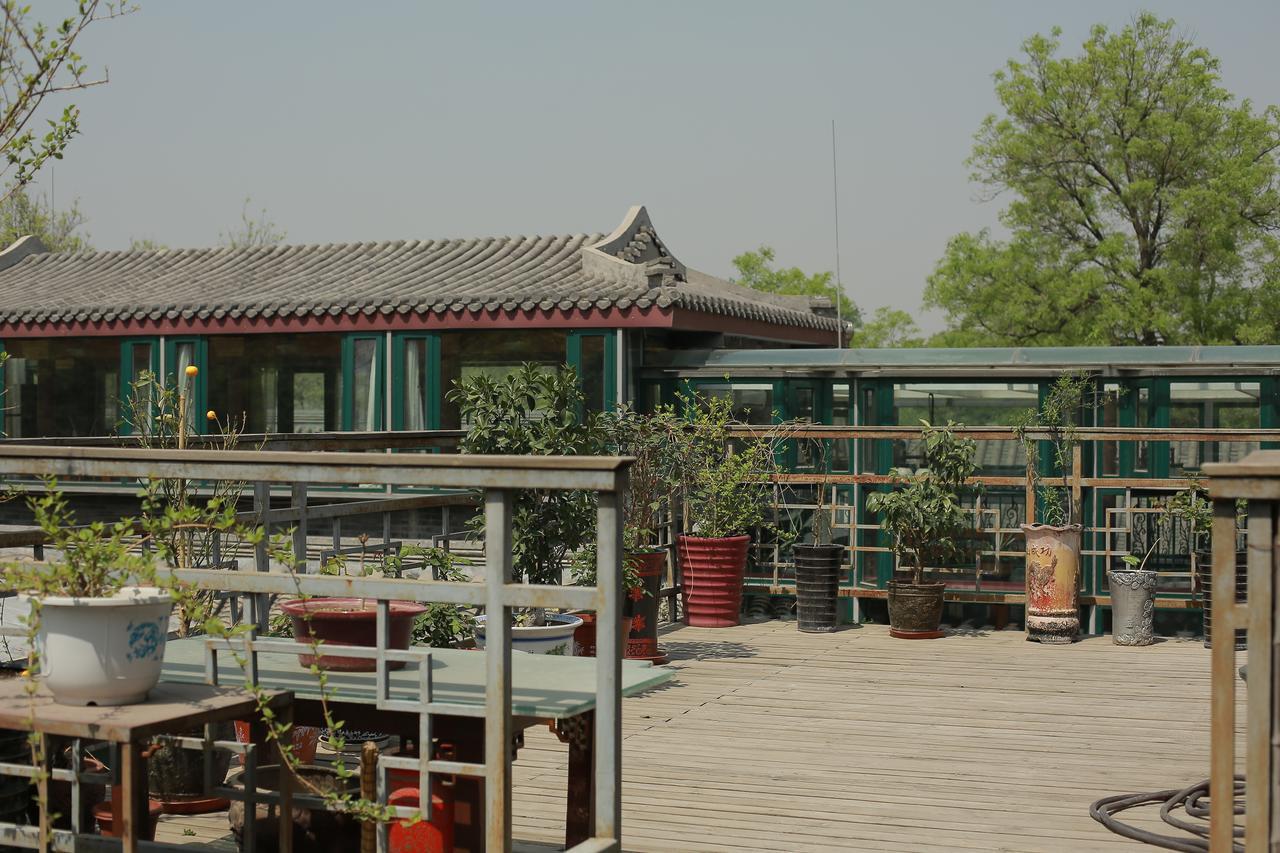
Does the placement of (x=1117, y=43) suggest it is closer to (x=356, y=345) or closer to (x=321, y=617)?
(x=356, y=345)

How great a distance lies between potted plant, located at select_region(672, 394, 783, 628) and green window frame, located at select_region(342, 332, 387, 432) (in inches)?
204

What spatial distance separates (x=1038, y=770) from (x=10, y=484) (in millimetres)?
12407

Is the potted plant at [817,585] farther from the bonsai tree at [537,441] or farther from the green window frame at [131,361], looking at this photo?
the green window frame at [131,361]

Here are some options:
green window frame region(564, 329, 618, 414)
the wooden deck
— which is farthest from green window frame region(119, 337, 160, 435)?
the wooden deck

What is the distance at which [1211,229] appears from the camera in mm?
26484

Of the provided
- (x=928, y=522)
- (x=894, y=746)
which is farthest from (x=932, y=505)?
(x=894, y=746)

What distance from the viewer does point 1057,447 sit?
9.52 m

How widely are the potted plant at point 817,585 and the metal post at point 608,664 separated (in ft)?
20.7

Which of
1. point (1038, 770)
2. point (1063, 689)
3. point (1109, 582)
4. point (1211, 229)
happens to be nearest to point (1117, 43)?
point (1211, 229)

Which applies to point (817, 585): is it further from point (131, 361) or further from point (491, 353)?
point (131, 361)

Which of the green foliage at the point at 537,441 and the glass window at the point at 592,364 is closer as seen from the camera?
the green foliage at the point at 537,441

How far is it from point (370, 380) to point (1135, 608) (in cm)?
787

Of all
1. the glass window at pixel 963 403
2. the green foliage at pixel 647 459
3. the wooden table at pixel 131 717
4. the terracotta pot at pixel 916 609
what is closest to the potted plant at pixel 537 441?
the green foliage at pixel 647 459

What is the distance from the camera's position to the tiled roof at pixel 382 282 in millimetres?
13578
